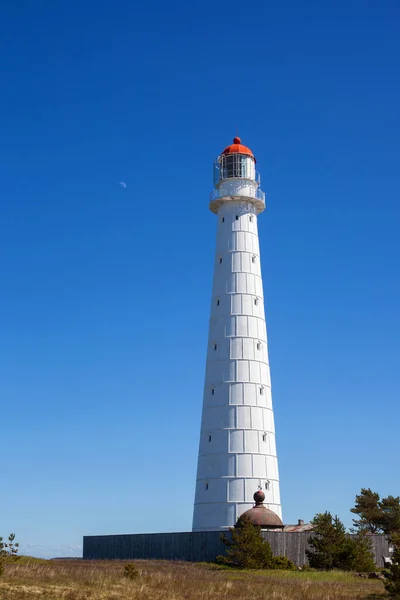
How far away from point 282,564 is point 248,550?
7.33ft

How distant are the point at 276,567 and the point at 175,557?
9259 millimetres

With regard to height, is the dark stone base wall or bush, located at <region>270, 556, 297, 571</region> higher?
the dark stone base wall

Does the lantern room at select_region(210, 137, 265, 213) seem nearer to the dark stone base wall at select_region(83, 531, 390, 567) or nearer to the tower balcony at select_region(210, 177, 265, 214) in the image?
the tower balcony at select_region(210, 177, 265, 214)

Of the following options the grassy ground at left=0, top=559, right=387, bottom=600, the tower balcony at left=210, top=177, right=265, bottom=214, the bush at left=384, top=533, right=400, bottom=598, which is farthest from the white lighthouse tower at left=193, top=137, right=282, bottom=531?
the bush at left=384, top=533, right=400, bottom=598

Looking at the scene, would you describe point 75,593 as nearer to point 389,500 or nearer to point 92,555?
point 92,555

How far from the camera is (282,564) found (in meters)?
40.2

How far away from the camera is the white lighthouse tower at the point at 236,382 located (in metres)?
50.9

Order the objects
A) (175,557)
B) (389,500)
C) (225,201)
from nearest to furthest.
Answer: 1. (175,557)
2. (225,201)
3. (389,500)

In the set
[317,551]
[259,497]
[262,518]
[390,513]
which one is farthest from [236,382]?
[390,513]

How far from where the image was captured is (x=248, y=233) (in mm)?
56594

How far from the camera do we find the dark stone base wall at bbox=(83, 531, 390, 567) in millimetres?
43000

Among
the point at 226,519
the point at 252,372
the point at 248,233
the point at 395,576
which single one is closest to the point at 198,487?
the point at 226,519

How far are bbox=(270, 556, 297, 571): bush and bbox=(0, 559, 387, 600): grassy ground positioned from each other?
4407 mm

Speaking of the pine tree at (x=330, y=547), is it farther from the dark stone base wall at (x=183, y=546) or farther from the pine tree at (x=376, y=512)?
the pine tree at (x=376, y=512)
